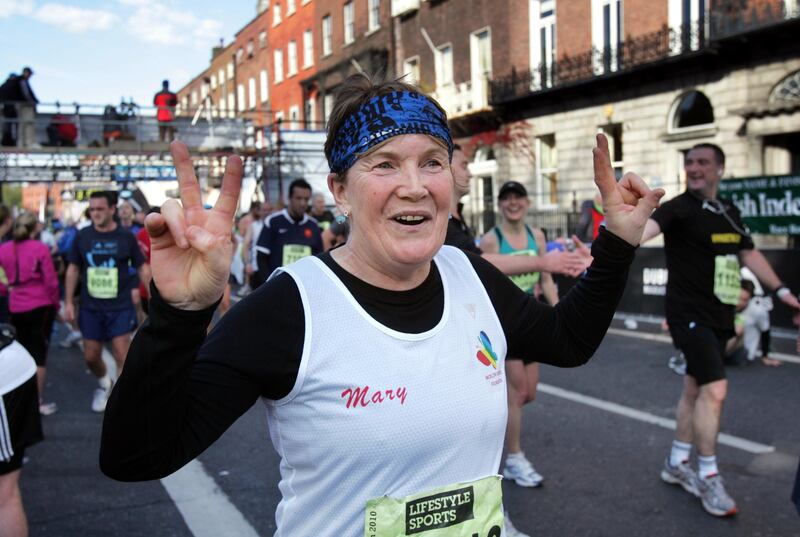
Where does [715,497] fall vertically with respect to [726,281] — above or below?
below

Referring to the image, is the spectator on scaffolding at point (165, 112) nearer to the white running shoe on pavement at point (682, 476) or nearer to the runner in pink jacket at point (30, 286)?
the runner in pink jacket at point (30, 286)

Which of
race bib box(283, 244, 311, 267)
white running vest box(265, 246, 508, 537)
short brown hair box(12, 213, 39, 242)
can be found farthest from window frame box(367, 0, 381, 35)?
white running vest box(265, 246, 508, 537)

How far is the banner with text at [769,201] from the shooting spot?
1030cm

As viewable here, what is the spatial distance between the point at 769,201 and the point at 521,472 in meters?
7.85

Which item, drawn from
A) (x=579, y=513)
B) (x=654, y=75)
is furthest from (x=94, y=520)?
(x=654, y=75)

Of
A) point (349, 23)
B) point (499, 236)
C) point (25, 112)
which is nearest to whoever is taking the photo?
point (499, 236)

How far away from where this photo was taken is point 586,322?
2.15 metres

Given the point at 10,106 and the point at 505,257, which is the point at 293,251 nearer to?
the point at 505,257

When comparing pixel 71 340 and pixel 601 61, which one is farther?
pixel 601 61

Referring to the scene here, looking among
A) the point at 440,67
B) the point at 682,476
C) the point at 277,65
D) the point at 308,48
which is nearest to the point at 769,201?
the point at 682,476

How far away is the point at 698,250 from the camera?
4.64 m

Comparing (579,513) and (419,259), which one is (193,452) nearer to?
(419,259)

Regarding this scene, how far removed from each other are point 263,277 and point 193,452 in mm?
7112

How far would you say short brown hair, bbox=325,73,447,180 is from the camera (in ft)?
6.16
